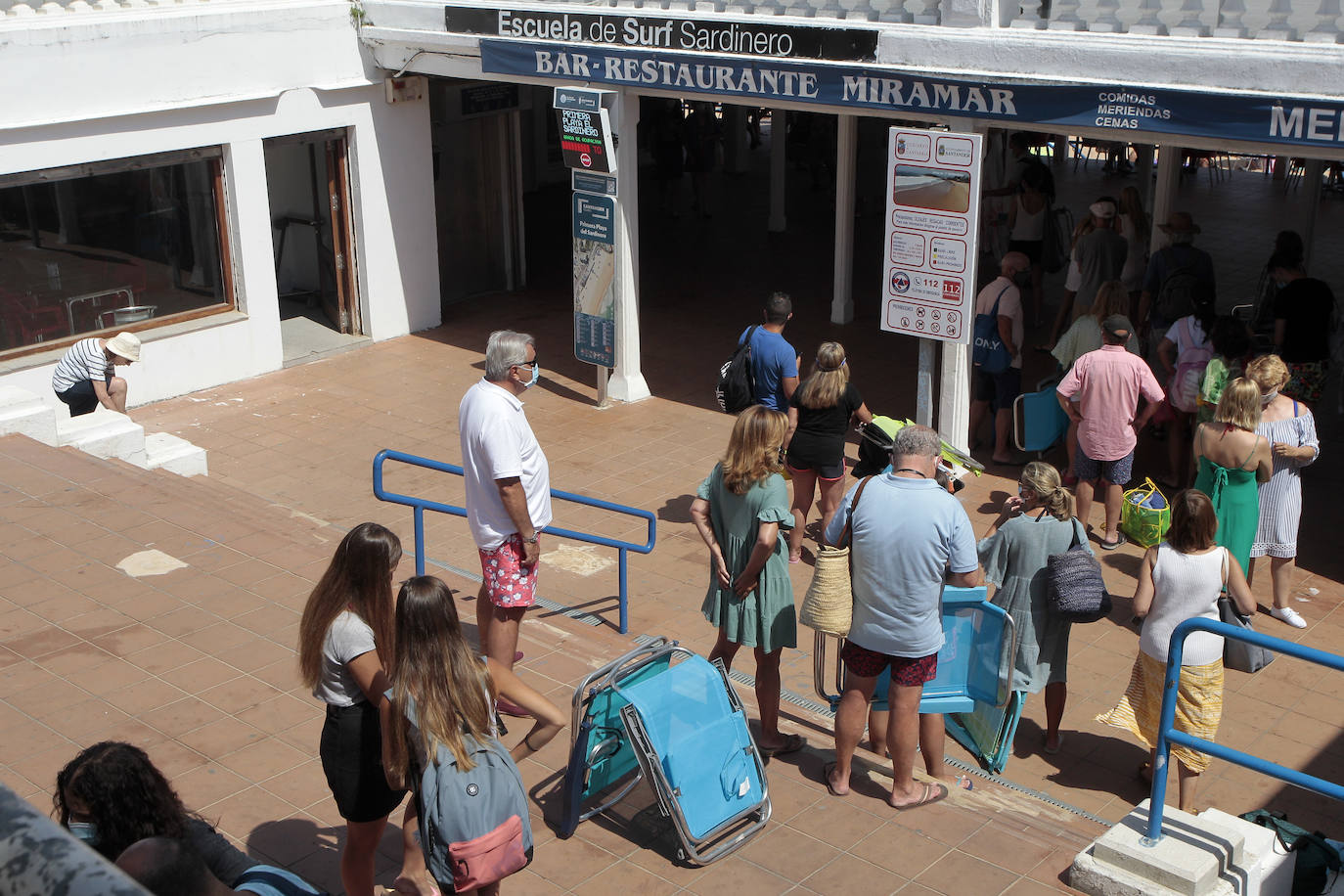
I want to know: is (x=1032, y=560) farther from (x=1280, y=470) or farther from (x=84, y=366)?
(x=84, y=366)

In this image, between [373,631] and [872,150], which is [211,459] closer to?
[373,631]

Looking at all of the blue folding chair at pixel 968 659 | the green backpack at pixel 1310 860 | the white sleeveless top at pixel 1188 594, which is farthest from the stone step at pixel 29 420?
the green backpack at pixel 1310 860

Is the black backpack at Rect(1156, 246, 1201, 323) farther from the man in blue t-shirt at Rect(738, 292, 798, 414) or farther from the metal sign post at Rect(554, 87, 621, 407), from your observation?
the metal sign post at Rect(554, 87, 621, 407)

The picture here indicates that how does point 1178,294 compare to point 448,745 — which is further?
point 1178,294

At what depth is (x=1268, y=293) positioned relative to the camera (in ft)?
36.7

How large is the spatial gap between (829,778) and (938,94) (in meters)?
5.45

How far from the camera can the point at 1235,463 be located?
7.65 meters

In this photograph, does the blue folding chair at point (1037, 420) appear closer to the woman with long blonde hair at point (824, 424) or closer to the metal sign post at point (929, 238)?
the metal sign post at point (929, 238)

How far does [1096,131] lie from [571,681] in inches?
201

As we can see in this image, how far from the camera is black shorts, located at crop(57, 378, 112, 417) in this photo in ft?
33.0

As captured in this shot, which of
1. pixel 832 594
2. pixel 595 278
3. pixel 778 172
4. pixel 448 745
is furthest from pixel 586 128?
pixel 448 745

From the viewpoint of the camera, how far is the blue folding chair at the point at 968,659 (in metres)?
5.81

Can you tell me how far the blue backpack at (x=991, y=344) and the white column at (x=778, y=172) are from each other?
7728 millimetres

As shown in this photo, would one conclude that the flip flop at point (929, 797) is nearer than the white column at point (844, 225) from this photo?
Yes
